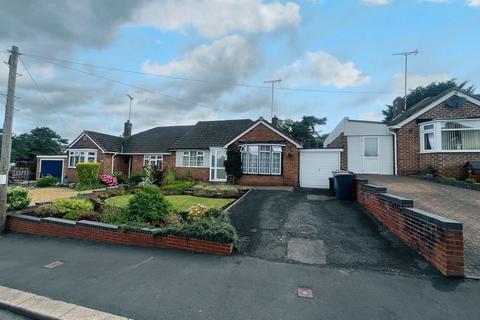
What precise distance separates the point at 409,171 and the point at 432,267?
12.1m

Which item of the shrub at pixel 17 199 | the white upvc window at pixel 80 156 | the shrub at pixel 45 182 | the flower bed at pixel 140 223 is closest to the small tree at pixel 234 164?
the flower bed at pixel 140 223

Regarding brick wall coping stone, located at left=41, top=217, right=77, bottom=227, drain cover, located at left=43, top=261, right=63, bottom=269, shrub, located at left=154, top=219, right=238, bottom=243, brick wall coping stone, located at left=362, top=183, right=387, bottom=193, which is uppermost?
brick wall coping stone, located at left=362, top=183, right=387, bottom=193

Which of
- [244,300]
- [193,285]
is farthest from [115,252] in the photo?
[244,300]

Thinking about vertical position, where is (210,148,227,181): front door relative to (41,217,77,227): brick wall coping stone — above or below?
above

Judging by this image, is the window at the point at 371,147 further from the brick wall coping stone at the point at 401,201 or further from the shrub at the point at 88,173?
the shrub at the point at 88,173

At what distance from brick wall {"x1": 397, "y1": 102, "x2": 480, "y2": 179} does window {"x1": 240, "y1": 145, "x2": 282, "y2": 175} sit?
23.5ft

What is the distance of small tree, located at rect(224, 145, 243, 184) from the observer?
1723cm

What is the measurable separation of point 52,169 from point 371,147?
29.5 meters

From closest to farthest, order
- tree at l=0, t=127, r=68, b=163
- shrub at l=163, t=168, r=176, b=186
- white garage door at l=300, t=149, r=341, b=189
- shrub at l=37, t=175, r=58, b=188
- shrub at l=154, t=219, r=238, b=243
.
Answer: shrub at l=154, t=219, r=238, b=243 → white garage door at l=300, t=149, r=341, b=189 → shrub at l=163, t=168, r=176, b=186 → shrub at l=37, t=175, r=58, b=188 → tree at l=0, t=127, r=68, b=163

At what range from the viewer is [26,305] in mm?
3771

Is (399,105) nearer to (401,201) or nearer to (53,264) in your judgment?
(401,201)

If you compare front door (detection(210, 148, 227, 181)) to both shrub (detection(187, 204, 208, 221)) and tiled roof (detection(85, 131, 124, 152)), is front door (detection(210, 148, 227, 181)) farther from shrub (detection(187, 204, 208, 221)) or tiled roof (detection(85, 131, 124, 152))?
tiled roof (detection(85, 131, 124, 152))

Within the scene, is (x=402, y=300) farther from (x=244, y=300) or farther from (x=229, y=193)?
(x=229, y=193)

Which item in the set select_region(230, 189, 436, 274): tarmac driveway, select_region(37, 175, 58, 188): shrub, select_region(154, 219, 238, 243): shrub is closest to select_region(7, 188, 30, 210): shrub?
select_region(154, 219, 238, 243): shrub
